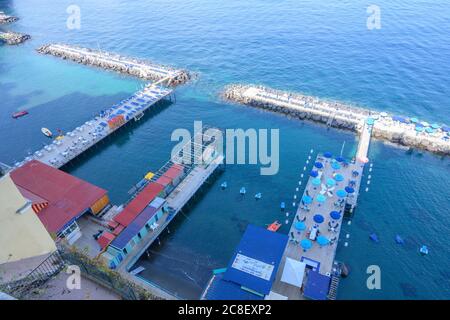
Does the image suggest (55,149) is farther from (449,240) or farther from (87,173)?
(449,240)

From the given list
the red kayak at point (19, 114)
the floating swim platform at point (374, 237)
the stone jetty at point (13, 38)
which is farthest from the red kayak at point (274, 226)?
the stone jetty at point (13, 38)

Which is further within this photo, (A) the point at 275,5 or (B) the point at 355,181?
(A) the point at 275,5

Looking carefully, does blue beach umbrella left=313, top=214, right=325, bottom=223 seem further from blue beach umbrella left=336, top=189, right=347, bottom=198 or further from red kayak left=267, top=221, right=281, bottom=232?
blue beach umbrella left=336, top=189, right=347, bottom=198

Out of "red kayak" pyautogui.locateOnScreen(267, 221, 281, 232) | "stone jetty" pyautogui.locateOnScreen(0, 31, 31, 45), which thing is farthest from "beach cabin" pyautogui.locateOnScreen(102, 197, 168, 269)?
"stone jetty" pyautogui.locateOnScreen(0, 31, 31, 45)

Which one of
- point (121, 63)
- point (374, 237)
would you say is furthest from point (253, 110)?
point (121, 63)
